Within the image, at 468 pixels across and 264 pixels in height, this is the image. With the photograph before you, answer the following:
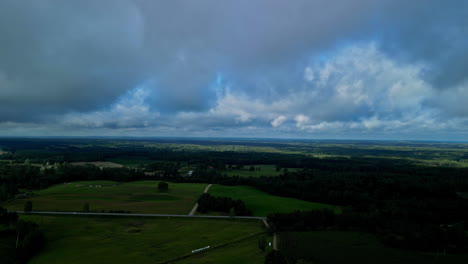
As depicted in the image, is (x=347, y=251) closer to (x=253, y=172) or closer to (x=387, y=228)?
(x=387, y=228)

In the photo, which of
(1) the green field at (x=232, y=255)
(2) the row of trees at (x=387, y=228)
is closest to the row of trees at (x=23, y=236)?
(1) the green field at (x=232, y=255)

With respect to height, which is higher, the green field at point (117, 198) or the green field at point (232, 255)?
the green field at point (117, 198)

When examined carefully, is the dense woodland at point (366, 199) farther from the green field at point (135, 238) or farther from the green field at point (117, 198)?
the green field at point (135, 238)

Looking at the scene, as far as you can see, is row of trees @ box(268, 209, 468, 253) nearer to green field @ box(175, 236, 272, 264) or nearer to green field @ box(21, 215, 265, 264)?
green field @ box(21, 215, 265, 264)

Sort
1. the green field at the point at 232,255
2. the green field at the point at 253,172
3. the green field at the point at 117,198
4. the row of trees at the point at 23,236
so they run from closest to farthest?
the green field at the point at 232,255, the row of trees at the point at 23,236, the green field at the point at 117,198, the green field at the point at 253,172

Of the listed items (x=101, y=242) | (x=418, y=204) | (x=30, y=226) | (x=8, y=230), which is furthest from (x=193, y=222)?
(x=418, y=204)

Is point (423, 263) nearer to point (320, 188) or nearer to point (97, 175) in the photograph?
point (320, 188)

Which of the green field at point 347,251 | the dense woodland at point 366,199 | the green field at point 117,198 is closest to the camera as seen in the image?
the green field at point 347,251
